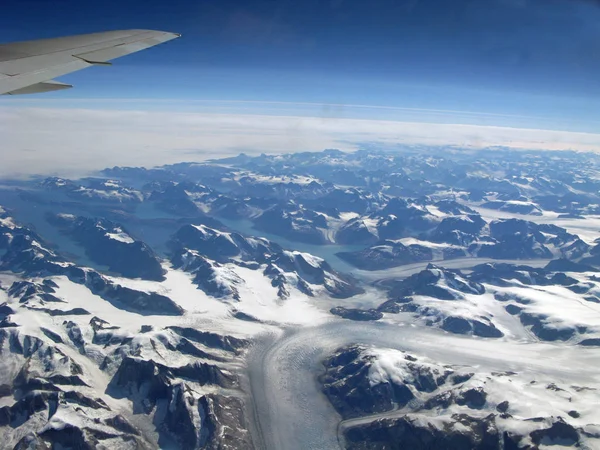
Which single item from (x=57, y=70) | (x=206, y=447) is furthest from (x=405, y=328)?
(x=57, y=70)

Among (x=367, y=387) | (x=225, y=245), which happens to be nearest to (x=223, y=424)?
(x=367, y=387)

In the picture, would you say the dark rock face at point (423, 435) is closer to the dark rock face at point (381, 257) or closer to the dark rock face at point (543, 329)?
the dark rock face at point (543, 329)

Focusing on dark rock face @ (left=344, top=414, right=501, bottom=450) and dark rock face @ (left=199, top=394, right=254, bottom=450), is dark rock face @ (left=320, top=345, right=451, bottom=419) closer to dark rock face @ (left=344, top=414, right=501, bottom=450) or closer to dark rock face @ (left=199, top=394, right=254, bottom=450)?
dark rock face @ (left=344, top=414, right=501, bottom=450)

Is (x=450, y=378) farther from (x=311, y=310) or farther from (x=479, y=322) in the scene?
(x=311, y=310)

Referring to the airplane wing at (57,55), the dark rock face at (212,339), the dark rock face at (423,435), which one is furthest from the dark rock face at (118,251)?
the airplane wing at (57,55)

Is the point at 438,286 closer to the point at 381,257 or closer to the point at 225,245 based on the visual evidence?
the point at 381,257
